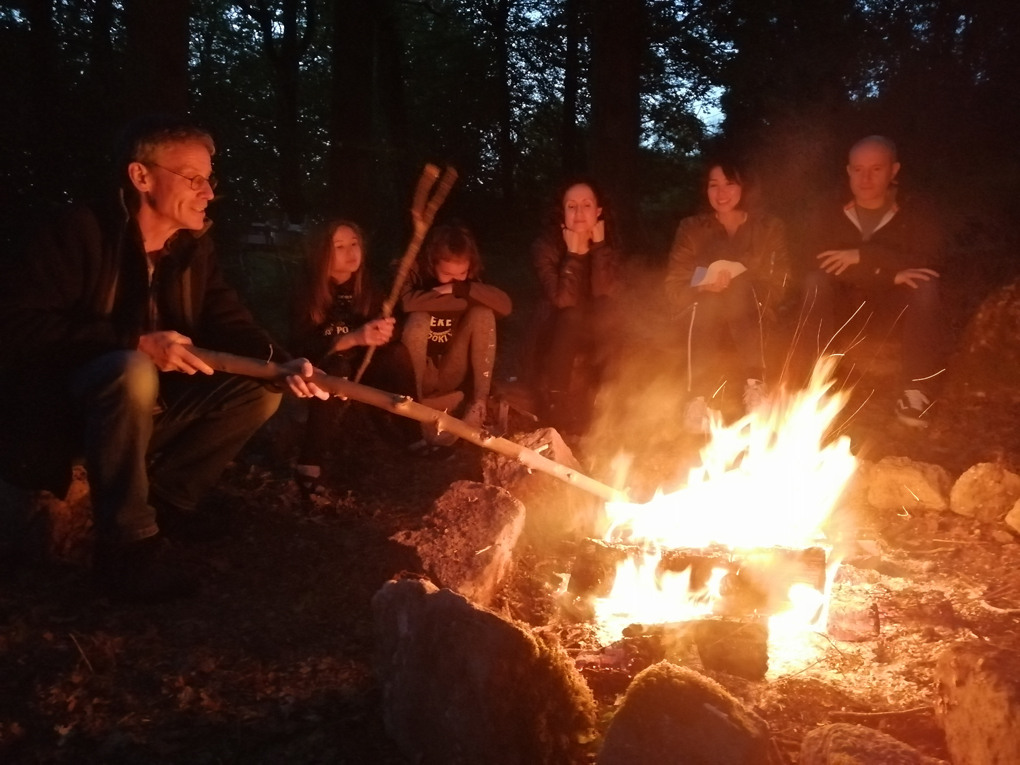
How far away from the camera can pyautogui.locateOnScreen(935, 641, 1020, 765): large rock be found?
2.05 meters

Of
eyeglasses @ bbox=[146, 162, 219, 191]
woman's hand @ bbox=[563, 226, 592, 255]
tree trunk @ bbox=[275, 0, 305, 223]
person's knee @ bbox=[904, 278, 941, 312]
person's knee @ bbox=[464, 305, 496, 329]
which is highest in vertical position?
tree trunk @ bbox=[275, 0, 305, 223]

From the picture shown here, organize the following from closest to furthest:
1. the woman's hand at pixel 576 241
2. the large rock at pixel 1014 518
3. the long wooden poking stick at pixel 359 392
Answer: the long wooden poking stick at pixel 359 392 < the large rock at pixel 1014 518 < the woman's hand at pixel 576 241

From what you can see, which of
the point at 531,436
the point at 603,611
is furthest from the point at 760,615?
the point at 531,436

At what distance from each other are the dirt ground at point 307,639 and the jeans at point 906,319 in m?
0.78

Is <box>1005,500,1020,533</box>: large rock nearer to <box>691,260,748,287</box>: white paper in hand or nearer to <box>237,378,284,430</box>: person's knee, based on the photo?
<box>691,260,748,287</box>: white paper in hand

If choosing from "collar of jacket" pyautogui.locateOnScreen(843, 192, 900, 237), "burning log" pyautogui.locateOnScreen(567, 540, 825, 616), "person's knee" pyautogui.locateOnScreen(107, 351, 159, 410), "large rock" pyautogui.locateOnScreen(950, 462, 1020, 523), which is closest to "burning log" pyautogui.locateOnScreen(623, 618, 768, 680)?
"burning log" pyautogui.locateOnScreen(567, 540, 825, 616)

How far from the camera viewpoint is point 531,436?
4242mm

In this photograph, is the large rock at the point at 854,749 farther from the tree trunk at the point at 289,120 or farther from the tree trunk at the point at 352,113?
the tree trunk at the point at 289,120

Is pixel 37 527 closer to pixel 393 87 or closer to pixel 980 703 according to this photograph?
pixel 980 703

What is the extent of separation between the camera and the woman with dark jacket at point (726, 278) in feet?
17.0

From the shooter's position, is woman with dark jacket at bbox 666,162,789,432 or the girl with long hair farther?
woman with dark jacket at bbox 666,162,789,432

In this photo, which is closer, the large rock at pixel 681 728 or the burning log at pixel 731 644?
the large rock at pixel 681 728

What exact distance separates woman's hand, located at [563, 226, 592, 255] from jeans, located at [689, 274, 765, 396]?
769 millimetres

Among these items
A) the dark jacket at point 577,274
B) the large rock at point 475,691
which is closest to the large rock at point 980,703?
the large rock at point 475,691
